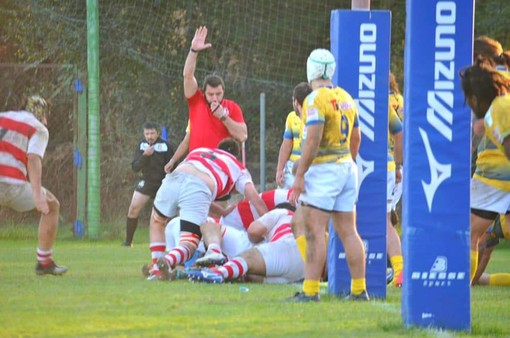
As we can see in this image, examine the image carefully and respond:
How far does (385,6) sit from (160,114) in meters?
4.41

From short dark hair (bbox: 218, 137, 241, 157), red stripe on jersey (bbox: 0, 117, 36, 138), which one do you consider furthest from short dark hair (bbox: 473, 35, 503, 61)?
red stripe on jersey (bbox: 0, 117, 36, 138)

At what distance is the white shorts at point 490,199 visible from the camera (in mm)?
9969

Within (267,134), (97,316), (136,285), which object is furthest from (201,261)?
(267,134)

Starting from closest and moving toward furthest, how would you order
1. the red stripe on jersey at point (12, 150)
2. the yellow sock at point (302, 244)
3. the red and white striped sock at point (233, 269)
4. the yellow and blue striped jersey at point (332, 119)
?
1. the yellow and blue striped jersey at point (332, 119)
2. the yellow sock at point (302, 244)
3. the red and white striped sock at point (233, 269)
4. the red stripe on jersey at point (12, 150)

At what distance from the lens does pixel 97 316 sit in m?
8.34

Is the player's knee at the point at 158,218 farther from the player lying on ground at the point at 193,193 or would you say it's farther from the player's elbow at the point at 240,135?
the player's elbow at the point at 240,135

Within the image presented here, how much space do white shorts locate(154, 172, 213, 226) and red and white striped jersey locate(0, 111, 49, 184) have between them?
3.88 feet

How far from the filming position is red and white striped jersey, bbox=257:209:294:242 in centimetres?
1186

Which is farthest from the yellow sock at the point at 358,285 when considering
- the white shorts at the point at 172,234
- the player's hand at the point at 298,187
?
the white shorts at the point at 172,234

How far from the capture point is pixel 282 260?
1152cm

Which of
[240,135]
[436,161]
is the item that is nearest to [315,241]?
[436,161]

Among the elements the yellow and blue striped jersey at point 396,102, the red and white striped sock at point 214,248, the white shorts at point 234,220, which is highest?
the yellow and blue striped jersey at point 396,102

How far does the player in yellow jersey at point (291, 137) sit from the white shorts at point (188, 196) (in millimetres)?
913

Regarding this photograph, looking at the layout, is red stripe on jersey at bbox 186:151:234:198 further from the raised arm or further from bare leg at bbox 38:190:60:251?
bare leg at bbox 38:190:60:251
